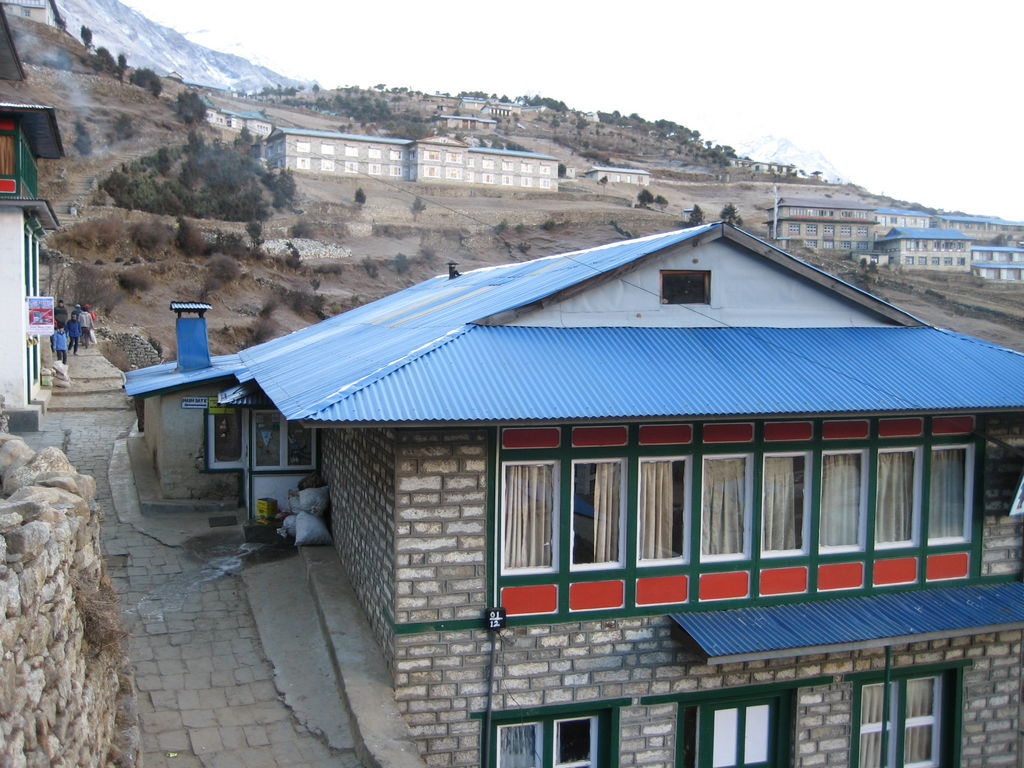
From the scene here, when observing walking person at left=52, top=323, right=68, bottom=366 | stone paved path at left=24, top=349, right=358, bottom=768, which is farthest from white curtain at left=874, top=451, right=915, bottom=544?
walking person at left=52, top=323, right=68, bottom=366

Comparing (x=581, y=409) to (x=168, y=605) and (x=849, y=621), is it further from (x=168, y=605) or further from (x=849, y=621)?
(x=168, y=605)

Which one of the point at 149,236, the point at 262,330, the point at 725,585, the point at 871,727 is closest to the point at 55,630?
the point at 725,585

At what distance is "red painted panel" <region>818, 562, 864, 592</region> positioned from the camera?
8.96m

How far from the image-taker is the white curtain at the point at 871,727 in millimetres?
9320

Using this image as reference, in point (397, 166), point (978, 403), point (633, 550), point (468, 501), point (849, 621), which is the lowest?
point (849, 621)

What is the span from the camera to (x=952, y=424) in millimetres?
9398

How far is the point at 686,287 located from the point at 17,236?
14.9m

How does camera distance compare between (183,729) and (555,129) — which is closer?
(183,729)

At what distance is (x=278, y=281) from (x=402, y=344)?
39792mm

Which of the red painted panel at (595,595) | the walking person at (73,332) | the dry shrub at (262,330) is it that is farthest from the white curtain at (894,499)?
the dry shrub at (262,330)

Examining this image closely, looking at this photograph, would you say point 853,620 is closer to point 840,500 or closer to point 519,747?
point 840,500

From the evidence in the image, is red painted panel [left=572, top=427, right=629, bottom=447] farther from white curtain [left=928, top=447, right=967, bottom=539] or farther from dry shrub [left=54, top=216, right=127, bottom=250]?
dry shrub [left=54, top=216, right=127, bottom=250]

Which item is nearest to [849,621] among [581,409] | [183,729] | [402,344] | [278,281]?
[581,409]

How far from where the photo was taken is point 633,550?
27.3ft
